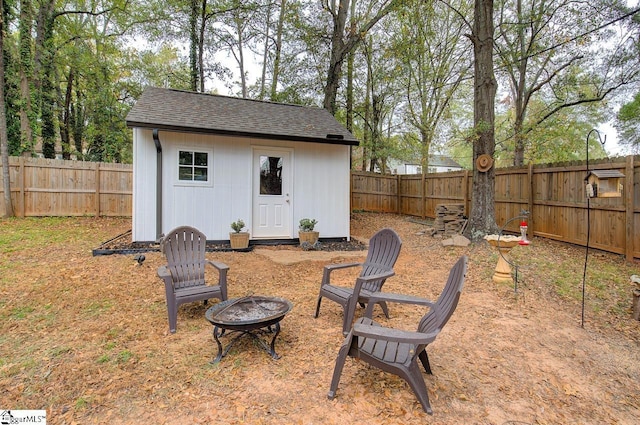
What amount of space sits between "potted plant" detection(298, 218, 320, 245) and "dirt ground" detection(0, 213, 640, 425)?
2235 millimetres

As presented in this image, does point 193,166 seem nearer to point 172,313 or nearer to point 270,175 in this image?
point 270,175

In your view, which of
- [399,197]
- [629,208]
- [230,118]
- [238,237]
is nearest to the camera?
[629,208]

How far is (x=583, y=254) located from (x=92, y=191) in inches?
515

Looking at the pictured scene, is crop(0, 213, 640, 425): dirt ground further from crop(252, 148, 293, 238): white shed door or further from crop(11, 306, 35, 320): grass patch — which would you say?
crop(252, 148, 293, 238): white shed door

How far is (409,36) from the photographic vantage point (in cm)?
1227

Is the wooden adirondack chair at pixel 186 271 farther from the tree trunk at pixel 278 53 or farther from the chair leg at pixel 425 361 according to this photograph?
the tree trunk at pixel 278 53

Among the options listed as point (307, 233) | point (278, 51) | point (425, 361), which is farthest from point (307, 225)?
point (278, 51)

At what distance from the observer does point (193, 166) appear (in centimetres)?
663

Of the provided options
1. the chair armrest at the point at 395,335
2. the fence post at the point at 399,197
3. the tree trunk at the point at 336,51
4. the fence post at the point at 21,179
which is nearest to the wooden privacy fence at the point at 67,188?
the fence post at the point at 21,179

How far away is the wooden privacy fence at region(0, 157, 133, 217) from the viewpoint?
9.06 metres

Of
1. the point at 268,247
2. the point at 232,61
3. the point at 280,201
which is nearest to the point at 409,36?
the point at 232,61

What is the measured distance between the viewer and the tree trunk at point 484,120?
6840 mm

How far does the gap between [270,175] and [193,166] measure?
1680 mm

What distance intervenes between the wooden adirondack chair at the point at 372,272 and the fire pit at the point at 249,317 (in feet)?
1.90
